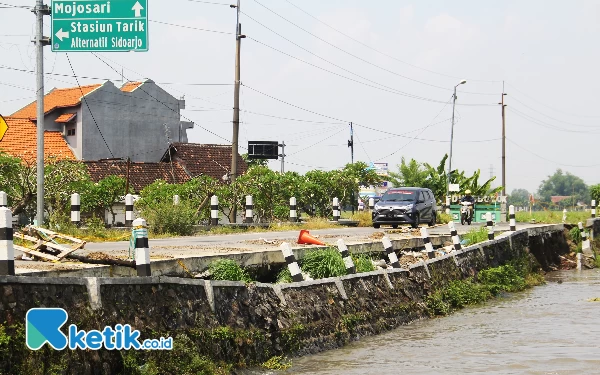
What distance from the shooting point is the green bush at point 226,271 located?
1313 centimetres

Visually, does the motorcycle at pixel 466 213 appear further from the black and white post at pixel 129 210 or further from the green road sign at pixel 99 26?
the green road sign at pixel 99 26

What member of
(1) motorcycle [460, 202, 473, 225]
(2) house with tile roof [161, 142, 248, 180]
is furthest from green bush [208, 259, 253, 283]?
(2) house with tile roof [161, 142, 248, 180]

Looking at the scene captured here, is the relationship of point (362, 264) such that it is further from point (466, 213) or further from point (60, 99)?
point (60, 99)

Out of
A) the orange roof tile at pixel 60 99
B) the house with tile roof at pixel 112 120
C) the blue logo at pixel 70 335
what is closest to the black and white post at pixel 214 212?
the blue logo at pixel 70 335

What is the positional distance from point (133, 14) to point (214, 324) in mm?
11229

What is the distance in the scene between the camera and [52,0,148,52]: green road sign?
2023 cm

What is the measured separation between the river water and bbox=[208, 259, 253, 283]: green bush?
1.50m

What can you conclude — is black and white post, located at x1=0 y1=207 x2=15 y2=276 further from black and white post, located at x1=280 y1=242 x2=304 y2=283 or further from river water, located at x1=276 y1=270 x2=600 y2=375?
A: black and white post, located at x1=280 y1=242 x2=304 y2=283

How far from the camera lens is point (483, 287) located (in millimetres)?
21422

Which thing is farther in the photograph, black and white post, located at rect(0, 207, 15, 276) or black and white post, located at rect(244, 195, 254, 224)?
black and white post, located at rect(244, 195, 254, 224)

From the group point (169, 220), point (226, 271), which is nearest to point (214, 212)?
point (169, 220)

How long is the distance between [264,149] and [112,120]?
696 inches

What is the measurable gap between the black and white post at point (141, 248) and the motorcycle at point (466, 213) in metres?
28.3

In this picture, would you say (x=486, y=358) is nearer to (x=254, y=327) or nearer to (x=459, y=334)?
(x=459, y=334)
